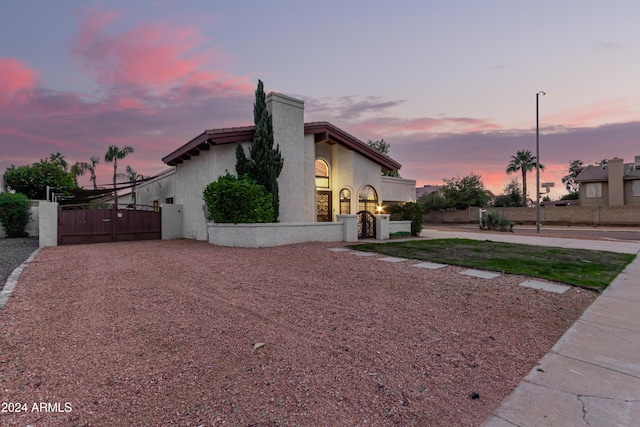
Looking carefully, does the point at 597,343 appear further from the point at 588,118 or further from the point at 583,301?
the point at 588,118

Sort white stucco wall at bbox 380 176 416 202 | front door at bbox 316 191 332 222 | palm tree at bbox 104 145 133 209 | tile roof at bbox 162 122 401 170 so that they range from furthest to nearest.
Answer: palm tree at bbox 104 145 133 209
white stucco wall at bbox 380 176 416 202
front door at bbox 316 191 332 222
tile roof at bbox 162 122 401 170

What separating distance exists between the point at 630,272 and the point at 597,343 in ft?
20.4

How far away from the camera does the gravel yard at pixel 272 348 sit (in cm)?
225

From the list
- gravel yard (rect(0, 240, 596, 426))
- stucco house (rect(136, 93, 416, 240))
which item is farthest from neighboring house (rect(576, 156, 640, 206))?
gravel yard (rect(0, 240, 596, 426))

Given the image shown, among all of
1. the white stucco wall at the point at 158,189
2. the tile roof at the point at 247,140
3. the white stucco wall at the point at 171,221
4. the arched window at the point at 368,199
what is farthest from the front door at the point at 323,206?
the white stucco wall at the point at 158,189

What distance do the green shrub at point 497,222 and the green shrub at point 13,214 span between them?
1245 inches

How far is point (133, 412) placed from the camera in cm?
218

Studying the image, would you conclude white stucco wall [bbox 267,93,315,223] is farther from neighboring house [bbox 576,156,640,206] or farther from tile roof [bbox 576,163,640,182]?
tile roof [bbox 576,163,640,182]

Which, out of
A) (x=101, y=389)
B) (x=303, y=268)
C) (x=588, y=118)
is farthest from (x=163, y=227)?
(x=588, y=118)

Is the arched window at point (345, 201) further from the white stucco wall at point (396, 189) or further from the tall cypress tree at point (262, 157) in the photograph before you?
the tall cypress tree at point (262, 157)

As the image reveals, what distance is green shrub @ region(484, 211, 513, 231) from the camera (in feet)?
75.3

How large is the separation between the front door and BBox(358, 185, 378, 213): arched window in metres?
2.10

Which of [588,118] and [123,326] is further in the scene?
[588,118]

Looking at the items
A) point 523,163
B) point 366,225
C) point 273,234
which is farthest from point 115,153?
point 523,163
